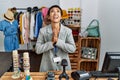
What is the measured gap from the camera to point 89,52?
3492mm

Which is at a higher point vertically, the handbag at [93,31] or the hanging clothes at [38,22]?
the hanging clothes at [38,22]

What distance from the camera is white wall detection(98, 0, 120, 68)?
3.67 metres

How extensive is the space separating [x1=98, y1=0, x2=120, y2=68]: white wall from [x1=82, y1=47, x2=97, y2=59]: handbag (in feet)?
1.72

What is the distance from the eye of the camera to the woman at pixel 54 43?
6.96 feet

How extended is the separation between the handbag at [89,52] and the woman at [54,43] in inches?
52.7

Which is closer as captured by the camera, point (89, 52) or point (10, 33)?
point (89, 52)

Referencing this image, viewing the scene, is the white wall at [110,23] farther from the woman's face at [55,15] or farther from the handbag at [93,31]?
the woman's face at [55,15]

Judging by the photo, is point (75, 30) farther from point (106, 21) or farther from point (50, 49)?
point (50, 49)

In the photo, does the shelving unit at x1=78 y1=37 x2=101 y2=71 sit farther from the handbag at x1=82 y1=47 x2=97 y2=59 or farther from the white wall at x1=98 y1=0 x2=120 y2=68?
the white wall at x1=98 y1=0 x2=120 y2=68

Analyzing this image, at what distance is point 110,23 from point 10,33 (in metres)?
2.01

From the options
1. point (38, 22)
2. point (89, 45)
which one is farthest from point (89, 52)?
point (38, 22)

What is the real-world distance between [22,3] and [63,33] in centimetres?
297

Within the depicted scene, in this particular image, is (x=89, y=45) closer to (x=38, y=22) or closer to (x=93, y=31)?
(x=93, y=31)

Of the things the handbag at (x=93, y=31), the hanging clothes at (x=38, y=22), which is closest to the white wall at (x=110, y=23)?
the handbag at (x=93, y=31)
